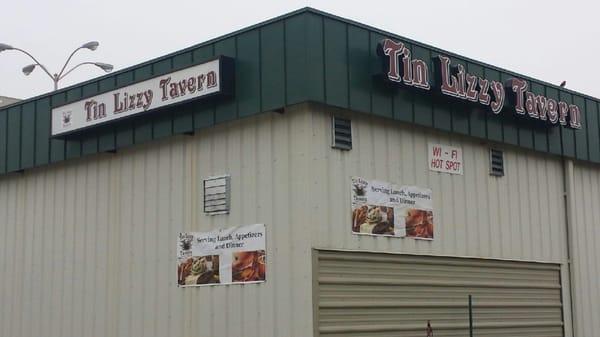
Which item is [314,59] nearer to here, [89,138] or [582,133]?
[89,138]

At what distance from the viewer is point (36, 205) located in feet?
61.7

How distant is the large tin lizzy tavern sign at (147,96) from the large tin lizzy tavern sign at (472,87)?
2.49 m

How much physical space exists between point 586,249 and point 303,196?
773cm

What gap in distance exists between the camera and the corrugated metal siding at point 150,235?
13672 mm

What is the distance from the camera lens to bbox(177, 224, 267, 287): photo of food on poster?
553 inches

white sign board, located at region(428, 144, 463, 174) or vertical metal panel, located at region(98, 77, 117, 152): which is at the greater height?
vertical metal panel, located at region(98, 77, 117, 152)

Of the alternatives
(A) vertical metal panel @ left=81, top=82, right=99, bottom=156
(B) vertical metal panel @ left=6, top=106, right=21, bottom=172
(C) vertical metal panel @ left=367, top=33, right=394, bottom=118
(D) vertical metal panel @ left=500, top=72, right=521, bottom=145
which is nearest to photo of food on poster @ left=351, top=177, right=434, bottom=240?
(C) vertical metal panel @ left=367, top=33, right=394, bottom=118

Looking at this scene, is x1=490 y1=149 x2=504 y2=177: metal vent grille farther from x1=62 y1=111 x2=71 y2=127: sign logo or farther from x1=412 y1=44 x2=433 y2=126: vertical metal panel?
x1=62 y1=111 x2=71 y2=127: sign logo

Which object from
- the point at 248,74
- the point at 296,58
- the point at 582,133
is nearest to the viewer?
the point at 296,58

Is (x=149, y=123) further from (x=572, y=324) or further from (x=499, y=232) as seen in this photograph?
(x=572, y=324)

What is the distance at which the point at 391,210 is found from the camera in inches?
574

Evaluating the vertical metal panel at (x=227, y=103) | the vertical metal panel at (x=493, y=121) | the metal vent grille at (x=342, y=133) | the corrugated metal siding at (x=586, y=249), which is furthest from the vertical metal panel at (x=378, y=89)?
the corrugated metal siding at (x=586, y=249)

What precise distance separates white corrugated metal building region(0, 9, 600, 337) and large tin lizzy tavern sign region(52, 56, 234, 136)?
5 centimetres

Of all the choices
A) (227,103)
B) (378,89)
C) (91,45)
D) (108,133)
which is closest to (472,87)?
(378,89)
